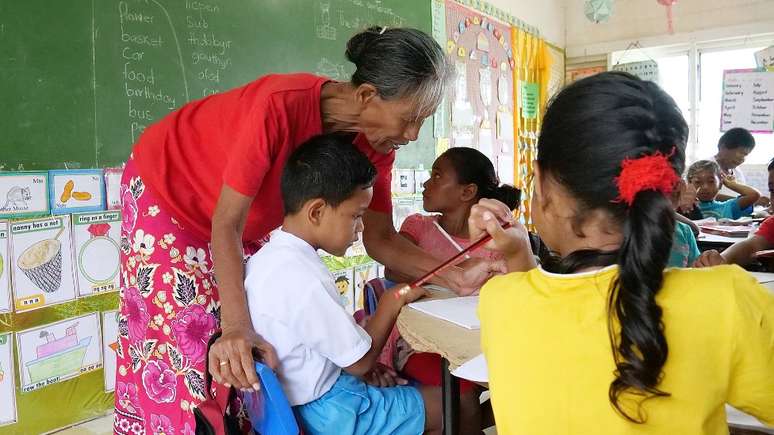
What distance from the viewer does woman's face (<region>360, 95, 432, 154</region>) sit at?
1.33 metres

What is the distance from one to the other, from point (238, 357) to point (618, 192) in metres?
0.66

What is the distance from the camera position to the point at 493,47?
17.6 ft

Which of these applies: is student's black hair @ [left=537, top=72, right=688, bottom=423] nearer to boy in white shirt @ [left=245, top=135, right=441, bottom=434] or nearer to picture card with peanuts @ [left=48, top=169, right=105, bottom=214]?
boy in white shirt @ [left=245, top=135, right=441, bottom=434]

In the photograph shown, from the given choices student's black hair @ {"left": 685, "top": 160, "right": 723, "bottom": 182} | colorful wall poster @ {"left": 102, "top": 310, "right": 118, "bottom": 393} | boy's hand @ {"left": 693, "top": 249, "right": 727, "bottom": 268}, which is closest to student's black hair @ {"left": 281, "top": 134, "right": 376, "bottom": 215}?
boy's hand @ {"left": 693, "top": 249, "right": 727, "bottom": 268}

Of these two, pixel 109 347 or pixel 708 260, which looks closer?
pixel 708 260

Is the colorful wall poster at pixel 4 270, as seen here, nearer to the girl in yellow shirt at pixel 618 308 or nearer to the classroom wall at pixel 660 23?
the girl in yellow shirt at pixel 618 308

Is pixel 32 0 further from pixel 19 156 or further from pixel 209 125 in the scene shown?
pixel 209 125

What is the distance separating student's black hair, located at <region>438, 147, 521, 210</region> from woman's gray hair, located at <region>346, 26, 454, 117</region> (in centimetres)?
93

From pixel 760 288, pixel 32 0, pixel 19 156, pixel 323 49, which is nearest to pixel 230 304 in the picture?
pixel 760 288

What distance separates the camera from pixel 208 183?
1414 mm

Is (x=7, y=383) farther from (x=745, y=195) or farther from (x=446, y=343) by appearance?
(x=745, y=195)

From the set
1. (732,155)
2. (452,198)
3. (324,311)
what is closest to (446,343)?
(324,311)

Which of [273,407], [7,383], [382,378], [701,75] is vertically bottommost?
[7,383]

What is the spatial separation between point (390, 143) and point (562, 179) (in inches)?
27.6
